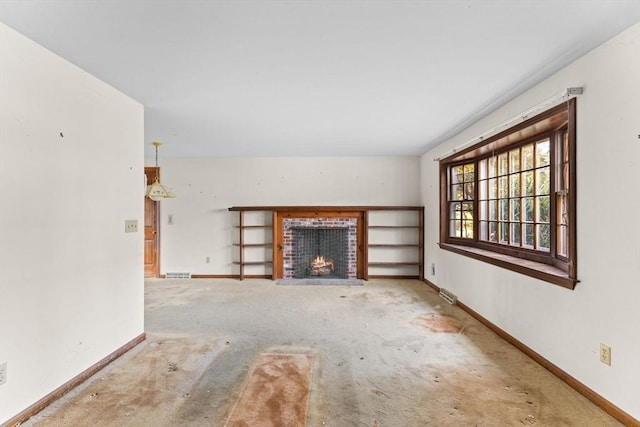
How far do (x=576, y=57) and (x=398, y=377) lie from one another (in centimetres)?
254

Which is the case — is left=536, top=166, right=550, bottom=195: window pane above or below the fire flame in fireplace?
above

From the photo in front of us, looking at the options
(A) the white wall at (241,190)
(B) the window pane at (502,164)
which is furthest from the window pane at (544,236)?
(A) the white wall at (241,190)

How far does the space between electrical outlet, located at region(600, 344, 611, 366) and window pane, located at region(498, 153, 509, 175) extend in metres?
2.03

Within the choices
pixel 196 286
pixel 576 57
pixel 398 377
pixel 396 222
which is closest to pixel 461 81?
pixel 576 57

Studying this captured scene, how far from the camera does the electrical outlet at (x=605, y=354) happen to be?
6.23 ft

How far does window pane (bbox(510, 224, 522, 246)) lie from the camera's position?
3.24 meters

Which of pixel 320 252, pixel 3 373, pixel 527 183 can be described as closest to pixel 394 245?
pixel 320 252

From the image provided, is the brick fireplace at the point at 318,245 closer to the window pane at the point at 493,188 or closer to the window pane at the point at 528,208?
the window pane at the point at 493,188

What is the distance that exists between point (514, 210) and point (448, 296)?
5.07 ft

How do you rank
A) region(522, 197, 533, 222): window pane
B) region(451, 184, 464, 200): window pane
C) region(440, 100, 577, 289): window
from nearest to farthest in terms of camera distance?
region(440, 100, 577, 289): window, region(522, 197, 533, 222): window pane, region(451, 184, 464, 200): window pane

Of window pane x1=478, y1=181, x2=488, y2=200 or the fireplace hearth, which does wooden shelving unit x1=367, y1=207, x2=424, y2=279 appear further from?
window pane x1=478, y1=181, x2=488, y2=200

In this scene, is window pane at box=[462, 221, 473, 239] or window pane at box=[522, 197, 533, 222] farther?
window pane at box=[462, 221, 473, 239]

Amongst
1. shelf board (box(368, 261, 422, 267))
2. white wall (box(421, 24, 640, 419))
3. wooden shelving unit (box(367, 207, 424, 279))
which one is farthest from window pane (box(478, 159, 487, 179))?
shelf board (box(368, 261, 422, 267))

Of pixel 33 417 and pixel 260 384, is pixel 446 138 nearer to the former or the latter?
pixel 260 384
